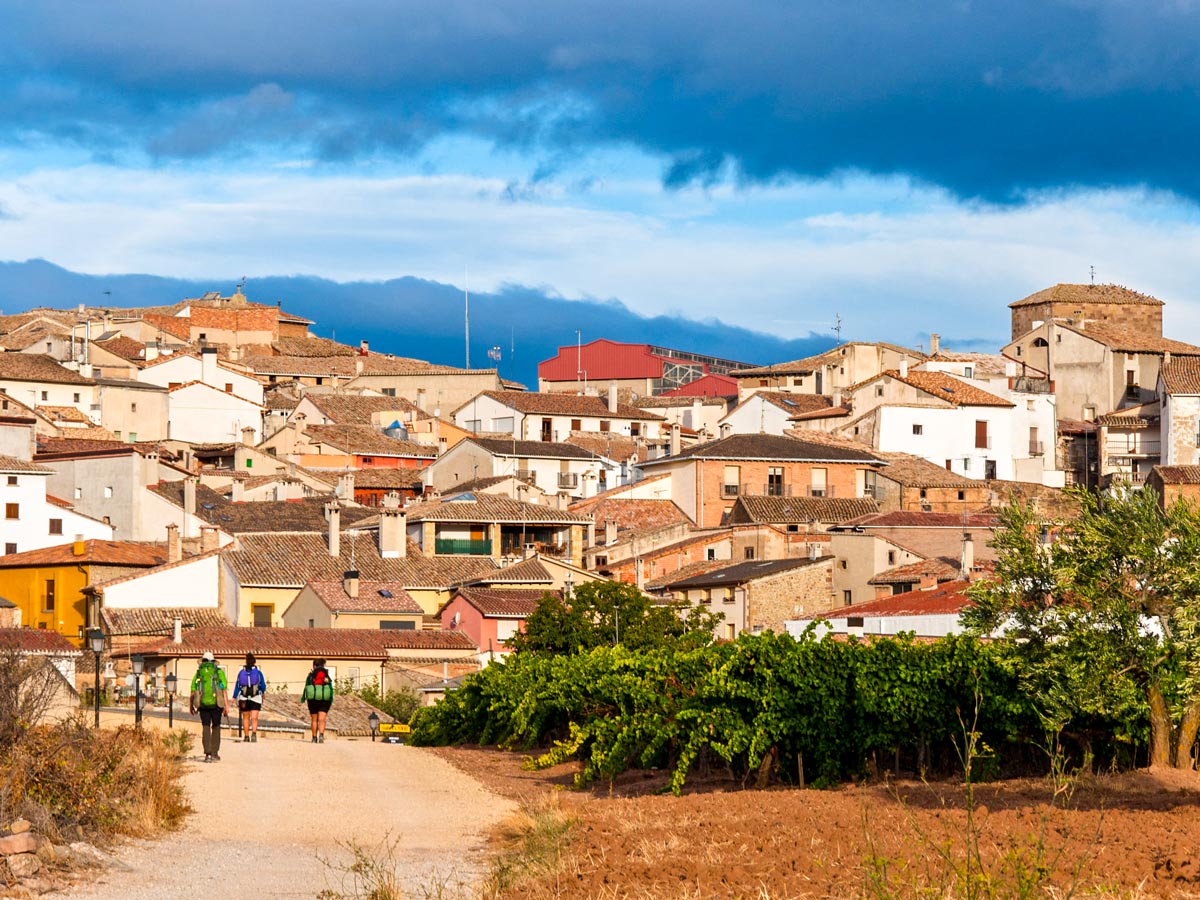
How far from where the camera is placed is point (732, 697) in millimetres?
19750

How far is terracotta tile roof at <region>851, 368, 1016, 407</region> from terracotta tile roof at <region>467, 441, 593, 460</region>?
13028mm

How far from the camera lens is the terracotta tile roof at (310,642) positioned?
46.5m

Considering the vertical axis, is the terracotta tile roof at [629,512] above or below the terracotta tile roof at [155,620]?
above

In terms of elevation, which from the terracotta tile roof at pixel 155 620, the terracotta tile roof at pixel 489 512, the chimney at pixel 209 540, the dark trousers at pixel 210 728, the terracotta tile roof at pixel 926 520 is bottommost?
the dark trousers at pixel 210 728

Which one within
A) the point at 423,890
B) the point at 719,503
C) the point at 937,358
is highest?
the point at 937,358

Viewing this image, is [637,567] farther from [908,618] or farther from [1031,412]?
[1031,412]

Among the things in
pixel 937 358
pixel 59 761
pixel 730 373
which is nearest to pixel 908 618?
pixel 59 761

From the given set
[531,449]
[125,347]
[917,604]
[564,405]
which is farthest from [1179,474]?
[125,347]

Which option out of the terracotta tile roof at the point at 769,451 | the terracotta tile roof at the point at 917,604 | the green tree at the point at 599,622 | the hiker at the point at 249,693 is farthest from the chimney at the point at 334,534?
the hiker at the point at 249,693

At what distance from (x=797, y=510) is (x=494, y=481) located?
536 inches

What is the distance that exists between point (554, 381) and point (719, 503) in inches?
2068

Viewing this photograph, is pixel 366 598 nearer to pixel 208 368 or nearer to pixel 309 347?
pixel 208 368

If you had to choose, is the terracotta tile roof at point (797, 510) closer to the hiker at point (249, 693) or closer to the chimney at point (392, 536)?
the chimney at point (392, 536)

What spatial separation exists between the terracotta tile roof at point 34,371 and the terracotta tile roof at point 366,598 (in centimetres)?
4504
